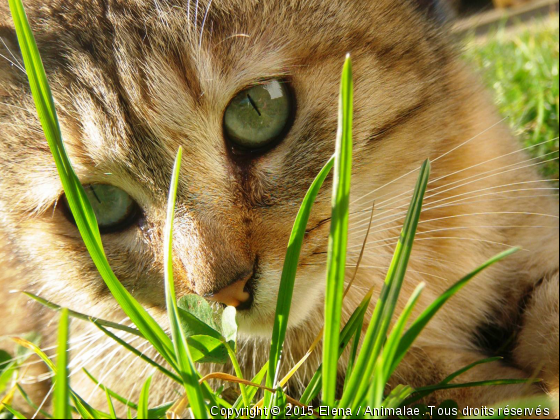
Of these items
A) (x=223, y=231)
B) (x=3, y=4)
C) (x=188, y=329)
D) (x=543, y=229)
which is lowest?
(x=543, y=229)

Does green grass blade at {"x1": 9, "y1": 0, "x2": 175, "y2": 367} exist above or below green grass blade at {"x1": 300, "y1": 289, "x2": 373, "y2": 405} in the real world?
above

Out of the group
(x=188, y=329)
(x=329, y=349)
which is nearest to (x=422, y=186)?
(x=329, y=349)

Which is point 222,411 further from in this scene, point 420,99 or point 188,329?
point 420,99

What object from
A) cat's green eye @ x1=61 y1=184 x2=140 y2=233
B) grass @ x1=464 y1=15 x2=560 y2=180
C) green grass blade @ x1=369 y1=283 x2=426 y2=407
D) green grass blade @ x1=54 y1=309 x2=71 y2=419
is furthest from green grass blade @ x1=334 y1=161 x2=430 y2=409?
grass @ x1=464 y1=15 x2=560 y2=180

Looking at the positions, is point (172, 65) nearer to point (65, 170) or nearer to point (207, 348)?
point (65, 170)

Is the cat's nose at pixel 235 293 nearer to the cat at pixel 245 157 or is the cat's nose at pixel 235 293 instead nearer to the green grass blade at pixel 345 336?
the cat at pixel 245 157

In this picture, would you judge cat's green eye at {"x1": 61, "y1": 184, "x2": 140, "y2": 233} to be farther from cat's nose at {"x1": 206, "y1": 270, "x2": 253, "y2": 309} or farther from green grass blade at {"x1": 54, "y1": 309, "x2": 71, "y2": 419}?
green grass blade at {"x1": 54, "y1": 309, "x2": 71, "y2": 419}

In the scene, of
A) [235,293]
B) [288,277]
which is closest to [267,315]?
[235,293]
